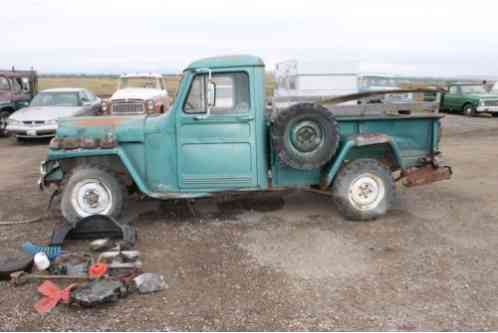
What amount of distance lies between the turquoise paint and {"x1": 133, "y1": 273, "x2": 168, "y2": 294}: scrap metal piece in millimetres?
1563

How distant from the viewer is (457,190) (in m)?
6.91

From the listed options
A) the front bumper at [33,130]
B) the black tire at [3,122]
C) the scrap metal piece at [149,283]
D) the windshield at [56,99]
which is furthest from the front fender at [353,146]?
the black tire at [3,122]

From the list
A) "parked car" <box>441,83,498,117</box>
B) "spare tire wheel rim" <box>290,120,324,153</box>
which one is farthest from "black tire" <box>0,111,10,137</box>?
"parked car" <box>441,83,498,117</box>

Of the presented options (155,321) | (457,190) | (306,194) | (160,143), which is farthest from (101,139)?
(457,190)

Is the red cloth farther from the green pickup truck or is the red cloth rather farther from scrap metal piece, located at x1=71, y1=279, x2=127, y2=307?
the green pickup truck

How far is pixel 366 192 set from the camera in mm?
5453

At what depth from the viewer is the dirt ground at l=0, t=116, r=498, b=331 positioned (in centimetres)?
329

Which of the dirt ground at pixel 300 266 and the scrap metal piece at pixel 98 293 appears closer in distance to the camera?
the dirt ground at pixel 300 266

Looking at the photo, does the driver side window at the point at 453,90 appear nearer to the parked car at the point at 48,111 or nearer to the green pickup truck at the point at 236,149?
the parked car at the point at 48,111

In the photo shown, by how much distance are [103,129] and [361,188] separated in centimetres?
334

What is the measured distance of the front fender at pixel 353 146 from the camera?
5188mm

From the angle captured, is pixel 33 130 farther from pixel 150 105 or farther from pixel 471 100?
pixel 471 100

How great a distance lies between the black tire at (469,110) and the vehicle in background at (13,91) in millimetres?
18434

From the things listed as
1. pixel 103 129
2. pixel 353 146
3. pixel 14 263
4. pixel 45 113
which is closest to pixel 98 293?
pixel 14 263
